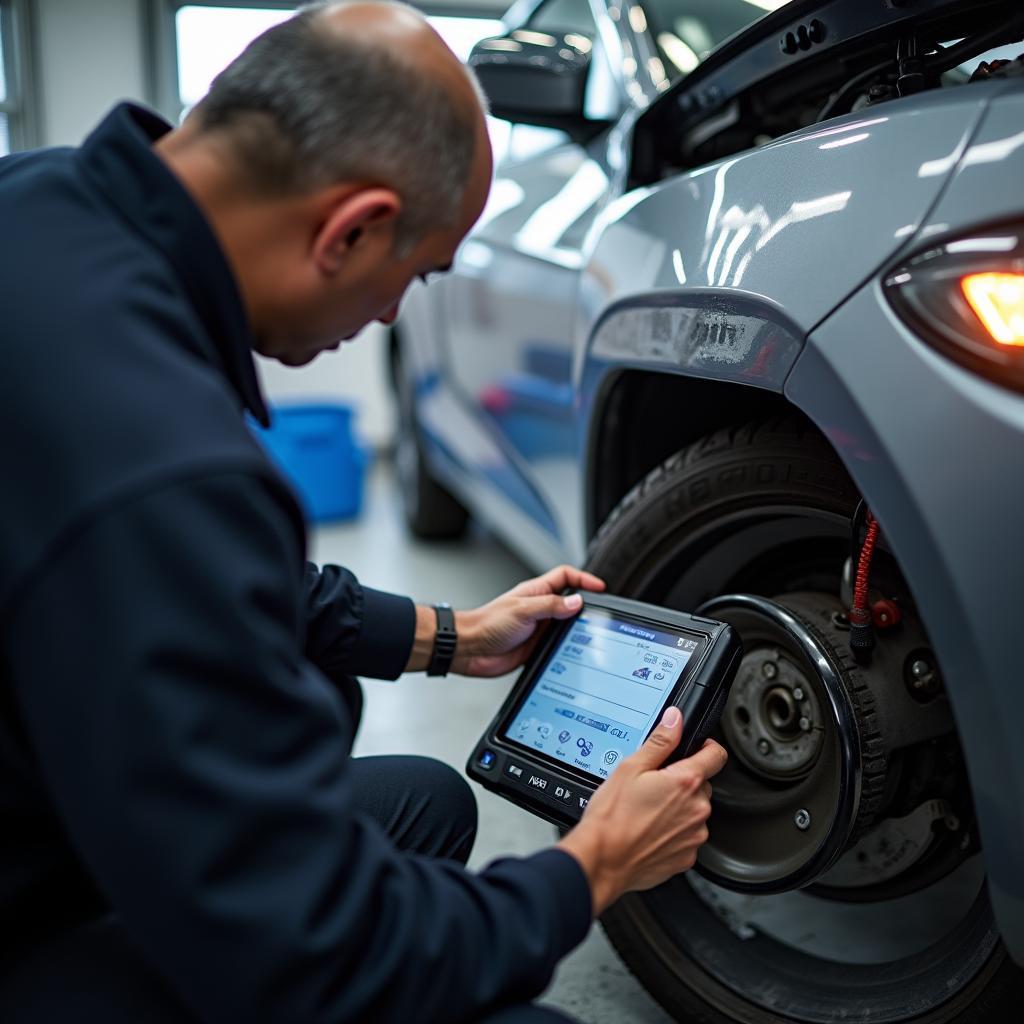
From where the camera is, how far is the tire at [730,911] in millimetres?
930

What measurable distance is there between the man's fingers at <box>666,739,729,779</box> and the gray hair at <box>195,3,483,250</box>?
48cm

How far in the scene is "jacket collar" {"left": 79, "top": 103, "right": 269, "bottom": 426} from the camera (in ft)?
2.31

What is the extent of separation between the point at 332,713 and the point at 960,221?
0.53 meters

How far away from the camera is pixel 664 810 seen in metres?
0.85

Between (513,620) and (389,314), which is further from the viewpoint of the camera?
(513,620)

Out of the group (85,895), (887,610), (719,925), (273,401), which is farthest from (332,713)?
(273,401)

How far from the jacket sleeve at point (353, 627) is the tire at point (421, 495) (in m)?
1.91

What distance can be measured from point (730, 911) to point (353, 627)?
20.4 inches

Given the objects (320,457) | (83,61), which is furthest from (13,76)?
(320,457)

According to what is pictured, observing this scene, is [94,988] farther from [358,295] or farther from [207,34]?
[207,34]

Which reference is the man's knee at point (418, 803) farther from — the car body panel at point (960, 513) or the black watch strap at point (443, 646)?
the car body panel at point (960, 513)

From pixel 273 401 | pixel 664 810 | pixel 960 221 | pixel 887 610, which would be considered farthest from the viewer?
pixel 273 401

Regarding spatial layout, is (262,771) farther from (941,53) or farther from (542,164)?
(542,164)

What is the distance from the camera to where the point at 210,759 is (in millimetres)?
583
